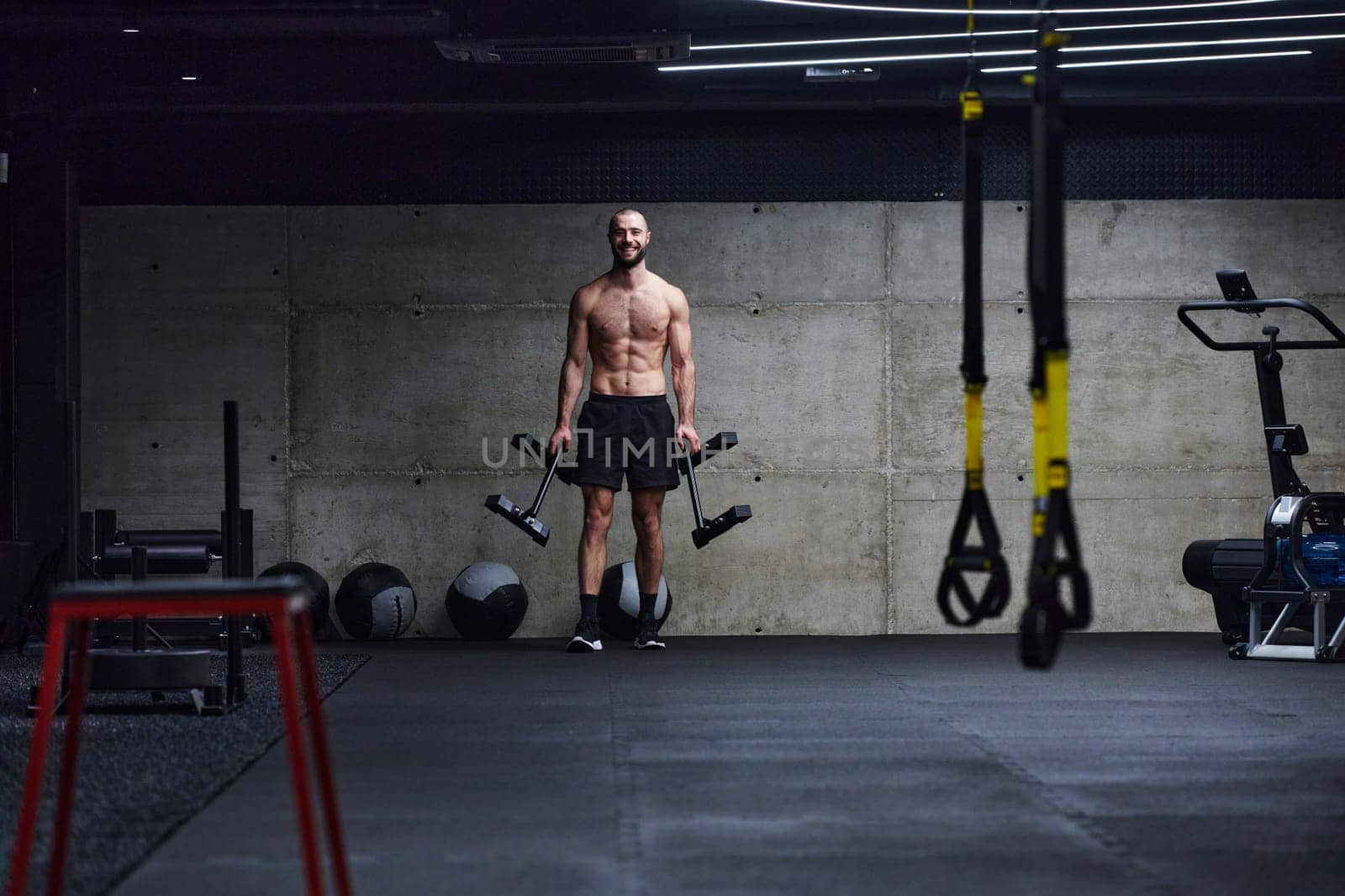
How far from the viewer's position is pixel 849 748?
12.5ft

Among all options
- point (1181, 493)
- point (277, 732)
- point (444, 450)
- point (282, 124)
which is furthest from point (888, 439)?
point (277, 732)

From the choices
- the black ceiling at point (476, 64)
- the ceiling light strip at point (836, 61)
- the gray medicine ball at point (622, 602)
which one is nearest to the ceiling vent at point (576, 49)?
the black ceiling at point (476, 64)

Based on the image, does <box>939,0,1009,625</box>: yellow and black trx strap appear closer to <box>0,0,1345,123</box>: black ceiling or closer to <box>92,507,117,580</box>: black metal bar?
<box>0,0,1345,123</box>: black ceiling

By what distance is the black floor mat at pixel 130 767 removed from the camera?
2.65m

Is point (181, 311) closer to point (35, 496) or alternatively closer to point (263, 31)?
point (35, 496)

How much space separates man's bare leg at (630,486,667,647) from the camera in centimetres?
632

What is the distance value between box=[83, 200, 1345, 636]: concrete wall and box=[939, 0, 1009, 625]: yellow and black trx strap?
438 centimetres

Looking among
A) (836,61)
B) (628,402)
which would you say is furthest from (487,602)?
(836,61)

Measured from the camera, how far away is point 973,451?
2746mm

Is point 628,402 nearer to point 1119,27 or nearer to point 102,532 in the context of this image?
point 102,532

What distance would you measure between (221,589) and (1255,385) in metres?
6.24

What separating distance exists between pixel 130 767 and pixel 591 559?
9.39 feet

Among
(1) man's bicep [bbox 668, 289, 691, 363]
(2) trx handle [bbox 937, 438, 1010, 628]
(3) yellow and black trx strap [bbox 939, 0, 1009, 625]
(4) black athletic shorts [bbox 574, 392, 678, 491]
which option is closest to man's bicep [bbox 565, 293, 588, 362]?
(4) black athletic shorts [bbox 574, 392, 678, 491]

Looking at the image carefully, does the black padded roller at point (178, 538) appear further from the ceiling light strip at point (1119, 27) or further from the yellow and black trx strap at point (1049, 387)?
the yellow and black trx strap at point (1049, 387)
